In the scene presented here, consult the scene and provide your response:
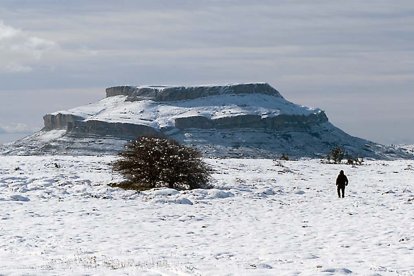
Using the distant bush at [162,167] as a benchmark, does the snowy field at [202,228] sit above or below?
below

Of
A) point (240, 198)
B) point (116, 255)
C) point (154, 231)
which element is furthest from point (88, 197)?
point (116, 255)

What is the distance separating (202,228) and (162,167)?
448 inches

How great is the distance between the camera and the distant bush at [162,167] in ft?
102

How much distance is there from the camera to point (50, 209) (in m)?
23.3

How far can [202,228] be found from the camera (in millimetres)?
19891

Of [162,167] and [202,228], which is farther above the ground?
[162,167]

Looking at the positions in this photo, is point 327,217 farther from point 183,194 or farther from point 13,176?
point 13,176

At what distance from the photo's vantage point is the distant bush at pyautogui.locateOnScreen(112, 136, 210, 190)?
31.0 metres

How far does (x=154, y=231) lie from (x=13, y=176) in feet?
50.6

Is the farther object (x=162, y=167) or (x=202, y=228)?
(x=162, y=167)

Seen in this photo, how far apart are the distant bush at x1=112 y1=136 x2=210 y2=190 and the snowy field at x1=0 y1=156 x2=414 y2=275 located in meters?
1.34

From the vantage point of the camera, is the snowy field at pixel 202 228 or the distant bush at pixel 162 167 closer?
the snowy field at pixel 202 228

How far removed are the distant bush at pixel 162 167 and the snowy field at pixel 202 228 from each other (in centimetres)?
134

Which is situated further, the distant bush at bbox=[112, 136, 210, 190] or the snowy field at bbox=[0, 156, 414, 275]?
the distant bush at bbox=[112, 136, 210, 190]
